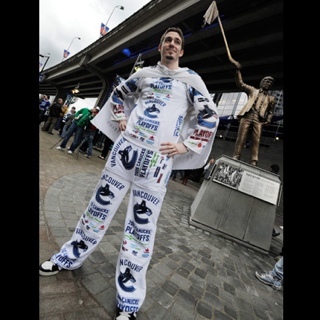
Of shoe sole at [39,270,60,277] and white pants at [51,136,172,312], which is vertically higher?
white pants at [51,136,172,312]

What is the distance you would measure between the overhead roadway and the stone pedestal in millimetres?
7547

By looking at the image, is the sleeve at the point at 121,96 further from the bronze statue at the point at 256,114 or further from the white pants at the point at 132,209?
the bronze statue at the point at 256,114

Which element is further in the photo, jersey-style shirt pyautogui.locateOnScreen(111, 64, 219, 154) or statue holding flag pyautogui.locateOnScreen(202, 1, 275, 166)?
statue holding flag pyautogui.locateOnScreen(202, 1, 275, 166)

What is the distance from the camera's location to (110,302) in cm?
170

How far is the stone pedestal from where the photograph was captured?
480 centimetres

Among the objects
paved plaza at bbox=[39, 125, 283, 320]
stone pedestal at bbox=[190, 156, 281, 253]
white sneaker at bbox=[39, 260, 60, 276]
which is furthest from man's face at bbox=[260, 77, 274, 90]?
white sneaker at bbox=[39, 260, 60, 276]

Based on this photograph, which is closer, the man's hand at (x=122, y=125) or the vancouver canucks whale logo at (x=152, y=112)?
the vancouver canucks whale logo at (x=152, y=112)

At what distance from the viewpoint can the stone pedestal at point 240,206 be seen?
480 centimetres

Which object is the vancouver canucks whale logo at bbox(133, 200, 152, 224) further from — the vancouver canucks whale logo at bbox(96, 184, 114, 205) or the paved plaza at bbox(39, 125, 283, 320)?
the paved plaza at bbox(39, 125, 283, 320)

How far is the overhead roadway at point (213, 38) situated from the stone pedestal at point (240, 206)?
7.55 meters

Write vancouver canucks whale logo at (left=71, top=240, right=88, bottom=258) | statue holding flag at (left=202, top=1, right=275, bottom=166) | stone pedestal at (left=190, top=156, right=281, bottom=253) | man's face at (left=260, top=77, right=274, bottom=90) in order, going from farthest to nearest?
statue holding flag at (left=202, top=1, right=275, bottom=166) → man's face at (left=260, top=77, right=274, bottom=90) → stone pedestal at (left=190, top=156, right=281, bottom=253) → vancouver canucks whale logo at (left=71, top=240, right=88, bottom=258)

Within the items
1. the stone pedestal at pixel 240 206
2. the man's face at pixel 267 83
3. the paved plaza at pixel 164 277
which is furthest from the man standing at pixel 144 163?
the man's face at pixel 267 83
